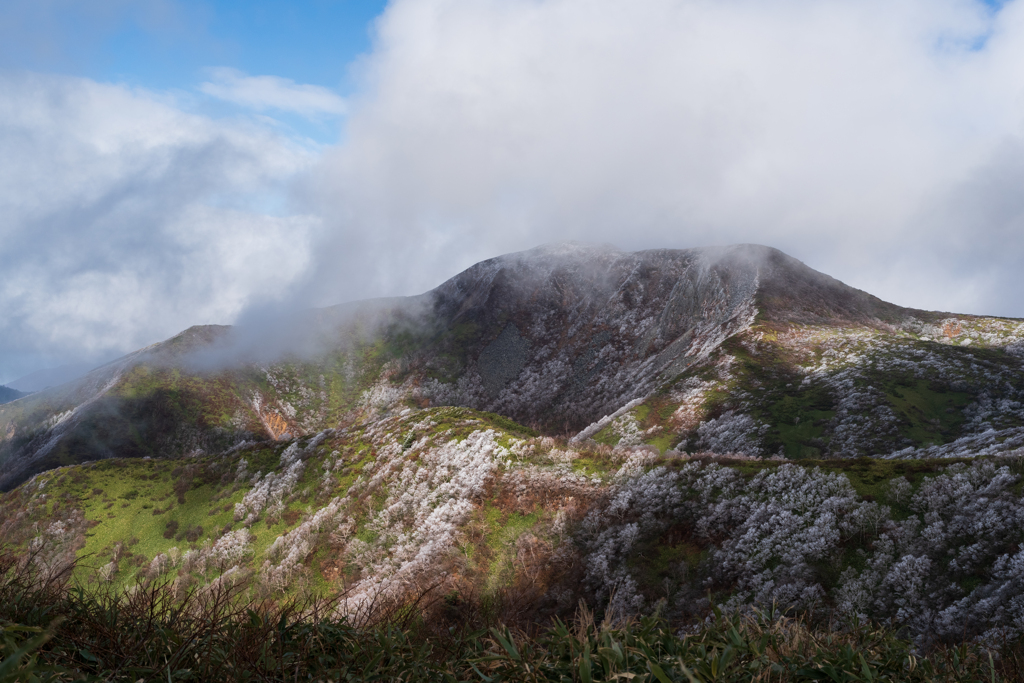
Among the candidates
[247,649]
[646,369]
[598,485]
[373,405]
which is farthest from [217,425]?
[247,649]

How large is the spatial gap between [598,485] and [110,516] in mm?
48113

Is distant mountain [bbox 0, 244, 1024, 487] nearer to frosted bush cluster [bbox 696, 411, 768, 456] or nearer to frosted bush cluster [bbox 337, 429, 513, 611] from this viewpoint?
frosted bush cluster [bbox 696, 411, 768, 456]

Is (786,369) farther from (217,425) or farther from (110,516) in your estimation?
(217,425)

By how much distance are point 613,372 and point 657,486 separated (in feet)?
329

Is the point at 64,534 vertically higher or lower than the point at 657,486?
lower

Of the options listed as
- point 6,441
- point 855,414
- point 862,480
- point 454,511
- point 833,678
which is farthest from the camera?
point 6,441

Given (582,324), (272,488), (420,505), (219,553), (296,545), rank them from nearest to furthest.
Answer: (296,545), (420,505), (219,553), (272,488), (582,324)

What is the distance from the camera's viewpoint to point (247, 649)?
443 cm

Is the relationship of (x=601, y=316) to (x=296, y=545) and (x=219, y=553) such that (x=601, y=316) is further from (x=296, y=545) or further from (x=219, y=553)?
(x=219, y=553)

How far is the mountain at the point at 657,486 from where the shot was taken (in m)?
21.9

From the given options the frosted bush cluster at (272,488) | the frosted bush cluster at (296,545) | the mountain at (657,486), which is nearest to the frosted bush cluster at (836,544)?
the mountain at (657,486)

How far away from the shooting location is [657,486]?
105 feet

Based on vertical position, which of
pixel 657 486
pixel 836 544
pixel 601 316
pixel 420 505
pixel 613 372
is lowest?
pixel 420 505

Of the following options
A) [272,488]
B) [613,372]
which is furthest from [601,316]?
[272,488]
